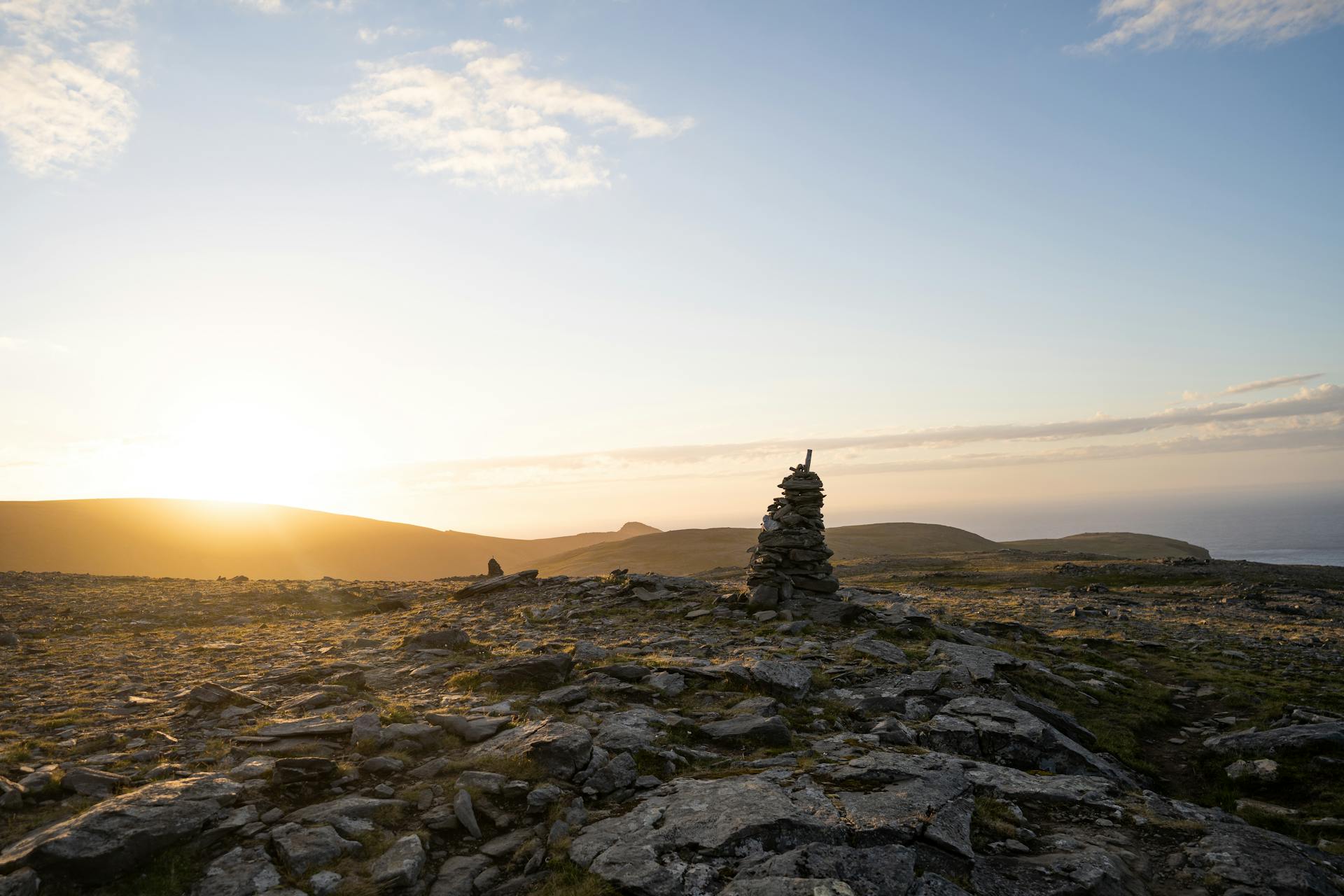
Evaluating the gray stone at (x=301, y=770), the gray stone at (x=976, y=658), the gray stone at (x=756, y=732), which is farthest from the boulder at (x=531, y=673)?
the gray stone at (x=976, y=658)

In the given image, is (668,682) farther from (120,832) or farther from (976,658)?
(120,832)

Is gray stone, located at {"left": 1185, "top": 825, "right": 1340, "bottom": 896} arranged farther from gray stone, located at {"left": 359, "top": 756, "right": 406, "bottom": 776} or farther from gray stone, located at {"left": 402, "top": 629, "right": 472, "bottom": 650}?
gray stone, located at {"left": 402, "top": 629, "right": 472, "bottom": 650}

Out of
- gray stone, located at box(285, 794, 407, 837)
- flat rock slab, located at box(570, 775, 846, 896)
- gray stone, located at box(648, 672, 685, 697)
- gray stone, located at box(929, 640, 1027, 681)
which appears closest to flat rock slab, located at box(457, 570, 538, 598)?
gray stone, located at box(648, 672, 685, 697)

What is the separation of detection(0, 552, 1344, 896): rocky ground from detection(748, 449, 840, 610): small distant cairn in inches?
64.5

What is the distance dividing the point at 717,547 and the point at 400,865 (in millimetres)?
102343

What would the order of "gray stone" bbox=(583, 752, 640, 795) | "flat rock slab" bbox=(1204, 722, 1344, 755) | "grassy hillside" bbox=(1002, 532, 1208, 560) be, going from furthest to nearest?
"grassy hillside" bbox=(1002, 532, 1208, 560)
"flat rock slab" bbox=(1204, 722, 1344, 755)
"gray stone" bbox=(583, 752, 640, 795)

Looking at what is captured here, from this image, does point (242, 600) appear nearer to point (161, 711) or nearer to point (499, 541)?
point (161, 711)

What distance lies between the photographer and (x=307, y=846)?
879 centimetres

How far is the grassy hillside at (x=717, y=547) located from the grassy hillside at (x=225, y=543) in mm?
24767

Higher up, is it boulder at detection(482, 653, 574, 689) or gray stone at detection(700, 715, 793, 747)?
boulder at detection(482, 653, 574, 689)

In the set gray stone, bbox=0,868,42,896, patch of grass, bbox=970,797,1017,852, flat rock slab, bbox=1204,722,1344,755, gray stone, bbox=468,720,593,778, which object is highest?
gray stone, bbox=0,868,42,896

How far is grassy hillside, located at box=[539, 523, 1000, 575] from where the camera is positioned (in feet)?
307

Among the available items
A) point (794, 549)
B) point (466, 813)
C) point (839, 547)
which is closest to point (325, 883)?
point (466, 813)

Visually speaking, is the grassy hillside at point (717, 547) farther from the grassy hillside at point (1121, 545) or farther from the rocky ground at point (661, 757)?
the rocky ground at point (661, 757)
